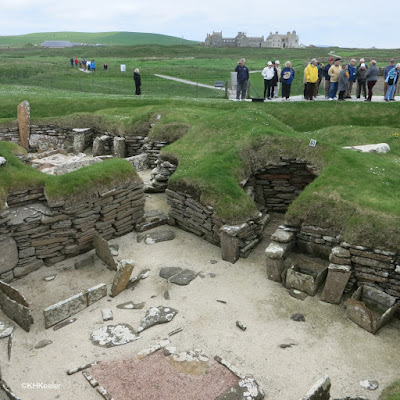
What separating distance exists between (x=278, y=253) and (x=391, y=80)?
14839 millimetres

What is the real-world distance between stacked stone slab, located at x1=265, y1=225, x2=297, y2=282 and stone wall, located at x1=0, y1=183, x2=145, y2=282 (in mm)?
4963

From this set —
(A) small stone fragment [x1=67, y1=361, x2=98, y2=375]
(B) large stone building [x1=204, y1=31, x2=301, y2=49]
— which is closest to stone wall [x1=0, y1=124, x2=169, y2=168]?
(A) small stone fragment [x1=67, y1=361, x2=98, y2=375]

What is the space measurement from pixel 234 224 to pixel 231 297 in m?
2.24

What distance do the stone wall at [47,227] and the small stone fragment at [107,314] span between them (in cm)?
281

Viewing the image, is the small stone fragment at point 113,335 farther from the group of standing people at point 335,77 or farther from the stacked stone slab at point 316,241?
the group of standing people at point 335,77

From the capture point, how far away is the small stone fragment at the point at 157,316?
8625 millimetres

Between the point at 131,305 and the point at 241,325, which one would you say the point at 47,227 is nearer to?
the point at 131,305

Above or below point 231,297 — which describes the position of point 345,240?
above

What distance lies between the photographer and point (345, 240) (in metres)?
9.53

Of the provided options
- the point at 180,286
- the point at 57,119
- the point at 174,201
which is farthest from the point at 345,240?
the point at 57,119

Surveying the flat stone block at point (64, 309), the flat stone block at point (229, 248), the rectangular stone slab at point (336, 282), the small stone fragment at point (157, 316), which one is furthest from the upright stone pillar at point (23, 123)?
the rectangular stone slab at point (336, 282)

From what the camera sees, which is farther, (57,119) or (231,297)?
(57,119)

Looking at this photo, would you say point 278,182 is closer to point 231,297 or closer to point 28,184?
point 231,297

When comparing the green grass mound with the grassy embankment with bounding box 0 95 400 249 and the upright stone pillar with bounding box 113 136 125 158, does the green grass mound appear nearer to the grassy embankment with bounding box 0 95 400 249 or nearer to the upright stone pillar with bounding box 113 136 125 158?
the grassy embankment with bounding box 0 95 400 249
